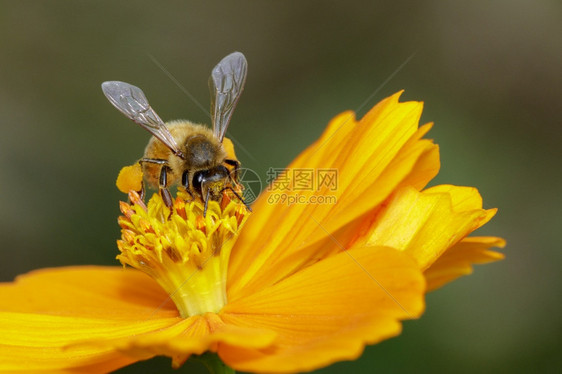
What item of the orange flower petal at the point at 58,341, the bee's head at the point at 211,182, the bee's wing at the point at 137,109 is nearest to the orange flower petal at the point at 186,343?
the orange flower petal at the point at 58,341

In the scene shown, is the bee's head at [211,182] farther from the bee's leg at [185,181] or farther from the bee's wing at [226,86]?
the bee's wing at [226,86]

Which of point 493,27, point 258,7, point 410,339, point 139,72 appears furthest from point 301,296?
point 258,7

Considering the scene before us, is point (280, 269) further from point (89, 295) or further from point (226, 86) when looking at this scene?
point (226, 86)

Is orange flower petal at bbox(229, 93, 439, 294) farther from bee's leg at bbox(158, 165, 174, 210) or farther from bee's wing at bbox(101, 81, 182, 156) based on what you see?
bee's wing at bbox(101, 81, 182, 156)

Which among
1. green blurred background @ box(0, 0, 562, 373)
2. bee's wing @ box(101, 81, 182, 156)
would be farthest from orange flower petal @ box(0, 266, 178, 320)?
green blurred background @ box(0, 0, 562, 373)

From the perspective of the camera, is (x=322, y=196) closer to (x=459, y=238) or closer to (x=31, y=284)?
(x=459, y=238)

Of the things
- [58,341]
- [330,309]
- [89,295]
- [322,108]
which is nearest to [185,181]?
[89,295]
